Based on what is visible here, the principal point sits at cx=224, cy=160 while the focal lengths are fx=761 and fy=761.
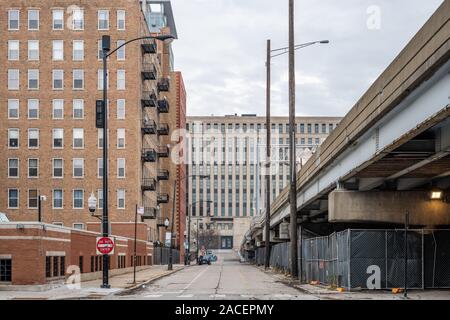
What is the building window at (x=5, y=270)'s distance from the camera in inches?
1213

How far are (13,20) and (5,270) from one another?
59.9 meters

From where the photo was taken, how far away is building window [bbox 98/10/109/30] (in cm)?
8469

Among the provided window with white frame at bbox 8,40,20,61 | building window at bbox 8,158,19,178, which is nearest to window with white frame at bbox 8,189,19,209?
building window at bbox 8,158,19,178

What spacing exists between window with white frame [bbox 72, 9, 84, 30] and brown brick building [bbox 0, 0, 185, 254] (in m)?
0.11

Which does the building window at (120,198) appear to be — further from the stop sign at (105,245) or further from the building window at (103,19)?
the stop sign at (105,245)

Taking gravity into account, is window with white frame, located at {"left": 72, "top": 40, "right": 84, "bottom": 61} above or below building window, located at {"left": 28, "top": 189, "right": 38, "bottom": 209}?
above

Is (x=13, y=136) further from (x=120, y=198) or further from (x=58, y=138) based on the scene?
(x=120, y=198)

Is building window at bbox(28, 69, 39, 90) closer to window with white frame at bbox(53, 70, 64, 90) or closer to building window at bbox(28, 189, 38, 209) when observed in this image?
window with white frame at bbox(53, 70, 64, 90)

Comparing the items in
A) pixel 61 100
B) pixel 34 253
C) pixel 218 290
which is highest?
pixel 61 100

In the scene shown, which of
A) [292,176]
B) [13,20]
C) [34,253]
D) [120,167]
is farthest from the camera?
[13,20]

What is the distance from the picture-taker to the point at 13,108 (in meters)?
84.8

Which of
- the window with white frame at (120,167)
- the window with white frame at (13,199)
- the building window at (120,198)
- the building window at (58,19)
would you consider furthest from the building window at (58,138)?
the building window at (58,19)

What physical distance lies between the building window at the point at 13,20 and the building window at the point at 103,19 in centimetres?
916

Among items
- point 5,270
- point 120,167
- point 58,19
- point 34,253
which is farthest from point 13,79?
point 34,253
